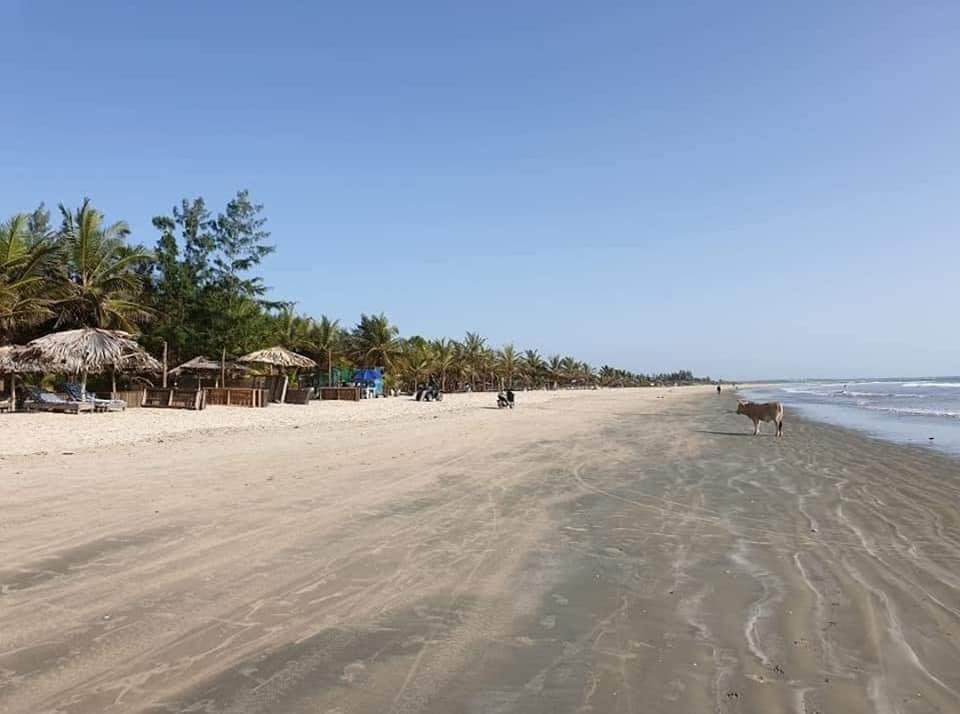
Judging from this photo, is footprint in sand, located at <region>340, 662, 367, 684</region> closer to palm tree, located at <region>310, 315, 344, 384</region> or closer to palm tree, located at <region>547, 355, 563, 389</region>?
palm tree, located at <region>310, 315, 344, 384</region>

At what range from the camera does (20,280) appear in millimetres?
27125

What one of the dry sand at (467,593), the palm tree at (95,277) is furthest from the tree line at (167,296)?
the dry sand at (467,593)

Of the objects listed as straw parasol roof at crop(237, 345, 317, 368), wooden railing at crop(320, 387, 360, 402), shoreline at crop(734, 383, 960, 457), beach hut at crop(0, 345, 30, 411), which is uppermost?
straw parasol roof at crop(237, 345, 317, 368)

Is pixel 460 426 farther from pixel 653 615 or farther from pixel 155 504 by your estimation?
pixel 653 615

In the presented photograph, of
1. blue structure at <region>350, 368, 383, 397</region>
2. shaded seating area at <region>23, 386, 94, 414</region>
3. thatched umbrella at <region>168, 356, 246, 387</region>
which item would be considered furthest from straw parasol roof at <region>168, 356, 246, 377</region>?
blue structure at <region>350, 368, 383, 397</region>

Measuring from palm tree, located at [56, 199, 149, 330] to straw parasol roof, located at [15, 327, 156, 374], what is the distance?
5.98 meters

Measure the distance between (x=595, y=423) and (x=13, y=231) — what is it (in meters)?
25.4

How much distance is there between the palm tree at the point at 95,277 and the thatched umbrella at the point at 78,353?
601cm

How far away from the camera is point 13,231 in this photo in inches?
1115

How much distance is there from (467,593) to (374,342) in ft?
177

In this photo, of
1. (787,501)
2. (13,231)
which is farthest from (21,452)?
(13,231)

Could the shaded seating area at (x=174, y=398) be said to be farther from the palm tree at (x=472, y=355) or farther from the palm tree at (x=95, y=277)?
the palm tree at (x=472, y=355)

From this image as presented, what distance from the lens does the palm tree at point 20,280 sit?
25750mm

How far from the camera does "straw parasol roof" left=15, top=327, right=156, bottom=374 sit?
79.3ft
